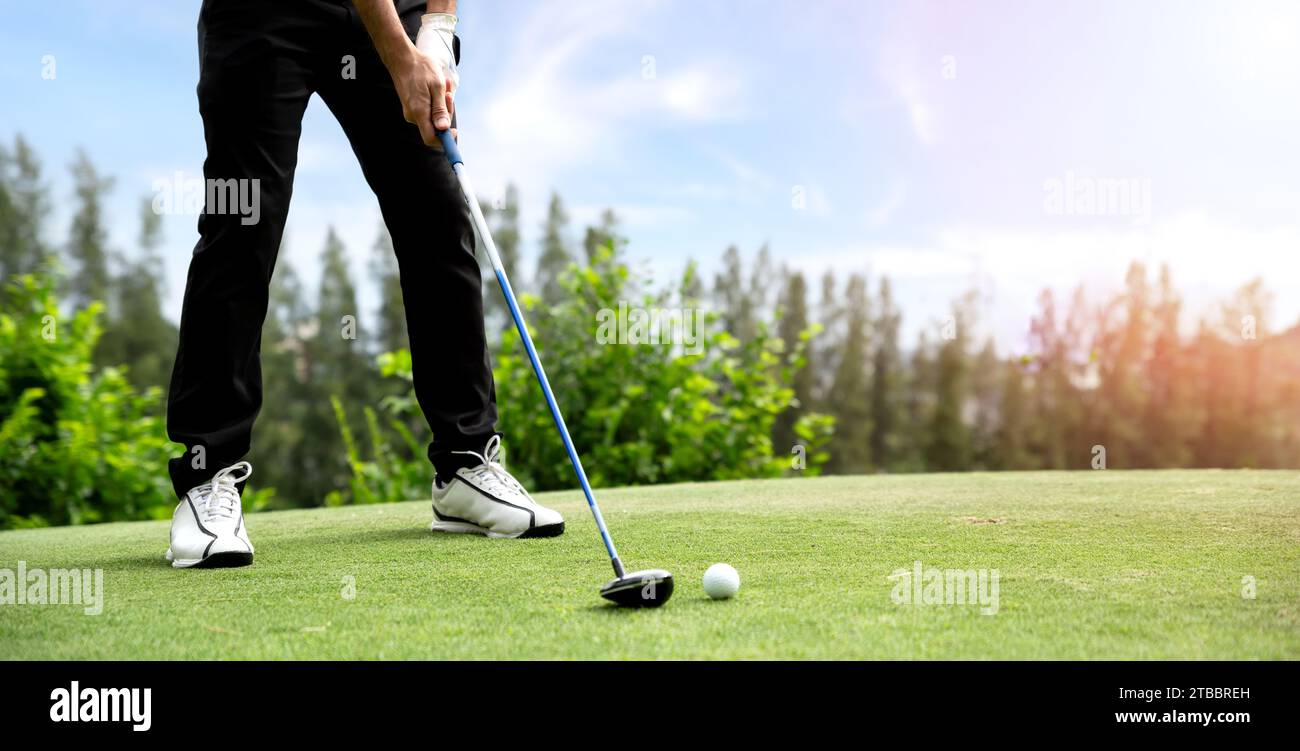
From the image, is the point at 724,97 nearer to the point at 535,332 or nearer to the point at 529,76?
the point at 529,76

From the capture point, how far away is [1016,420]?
13453 mm

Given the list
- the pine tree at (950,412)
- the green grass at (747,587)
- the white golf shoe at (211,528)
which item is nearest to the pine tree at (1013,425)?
the pine tree at (950,412)

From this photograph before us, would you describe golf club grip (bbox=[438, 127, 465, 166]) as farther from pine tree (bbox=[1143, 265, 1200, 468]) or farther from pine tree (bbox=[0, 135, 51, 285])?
pine tree (bbox=[0, 135, 51, 285])

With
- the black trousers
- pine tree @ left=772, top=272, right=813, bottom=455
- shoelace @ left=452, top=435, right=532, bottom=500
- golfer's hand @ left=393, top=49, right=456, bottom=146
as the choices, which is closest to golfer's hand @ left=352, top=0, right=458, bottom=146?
golfer's hand @ left=393, top=49, right=456, bottom=146

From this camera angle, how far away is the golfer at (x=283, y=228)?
7.47 feet

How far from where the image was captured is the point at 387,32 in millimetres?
2287

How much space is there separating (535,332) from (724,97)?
678 centimetres

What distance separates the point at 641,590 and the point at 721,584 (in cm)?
15

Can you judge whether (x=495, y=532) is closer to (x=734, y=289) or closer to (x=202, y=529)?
(x=202, y=529)

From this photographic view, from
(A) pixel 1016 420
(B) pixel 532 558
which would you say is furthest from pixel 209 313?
(A) pixel 1016 420

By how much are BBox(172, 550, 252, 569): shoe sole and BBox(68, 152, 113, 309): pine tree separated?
24345 mm

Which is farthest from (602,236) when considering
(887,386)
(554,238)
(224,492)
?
(554,238)

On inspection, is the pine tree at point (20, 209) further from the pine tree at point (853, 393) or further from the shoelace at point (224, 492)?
the shoelace at point (224, 492)

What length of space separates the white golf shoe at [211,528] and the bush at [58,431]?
3084 mm
